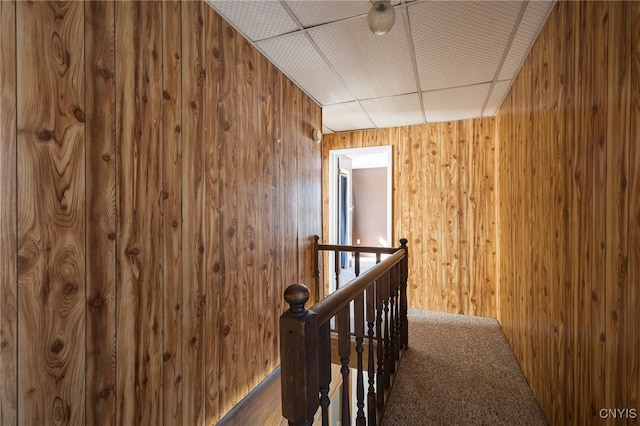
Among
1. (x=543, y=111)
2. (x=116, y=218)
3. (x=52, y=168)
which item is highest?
(x=543, y=111)

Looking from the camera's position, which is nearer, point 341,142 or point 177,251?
point 177,251

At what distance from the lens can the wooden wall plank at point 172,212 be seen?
1332 mm

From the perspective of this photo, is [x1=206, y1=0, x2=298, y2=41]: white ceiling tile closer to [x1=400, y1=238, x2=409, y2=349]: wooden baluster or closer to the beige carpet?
[x1=400, y1=238, x2=409, y2=349]: wooden baluster

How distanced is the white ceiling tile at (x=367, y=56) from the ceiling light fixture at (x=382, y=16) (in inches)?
13.8

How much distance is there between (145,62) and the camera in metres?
1.24

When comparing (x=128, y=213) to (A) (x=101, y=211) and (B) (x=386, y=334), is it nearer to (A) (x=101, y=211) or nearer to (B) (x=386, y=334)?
(A) (x=101, y=211)

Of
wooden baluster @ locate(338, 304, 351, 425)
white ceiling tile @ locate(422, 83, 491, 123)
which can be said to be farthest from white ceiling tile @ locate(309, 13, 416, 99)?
wooden baluster @ locate(338, 304, 351, 425)

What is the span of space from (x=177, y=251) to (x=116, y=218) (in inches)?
13.3

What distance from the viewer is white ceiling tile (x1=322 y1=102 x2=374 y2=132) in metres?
3.05

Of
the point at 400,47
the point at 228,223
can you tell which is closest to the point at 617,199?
the point at 400,47

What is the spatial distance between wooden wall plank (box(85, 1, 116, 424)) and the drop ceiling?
2.38 feet

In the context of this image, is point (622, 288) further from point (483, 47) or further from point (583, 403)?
point (483, 47)

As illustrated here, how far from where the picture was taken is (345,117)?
3334 mm

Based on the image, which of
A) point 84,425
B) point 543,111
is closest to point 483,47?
point 543,111
